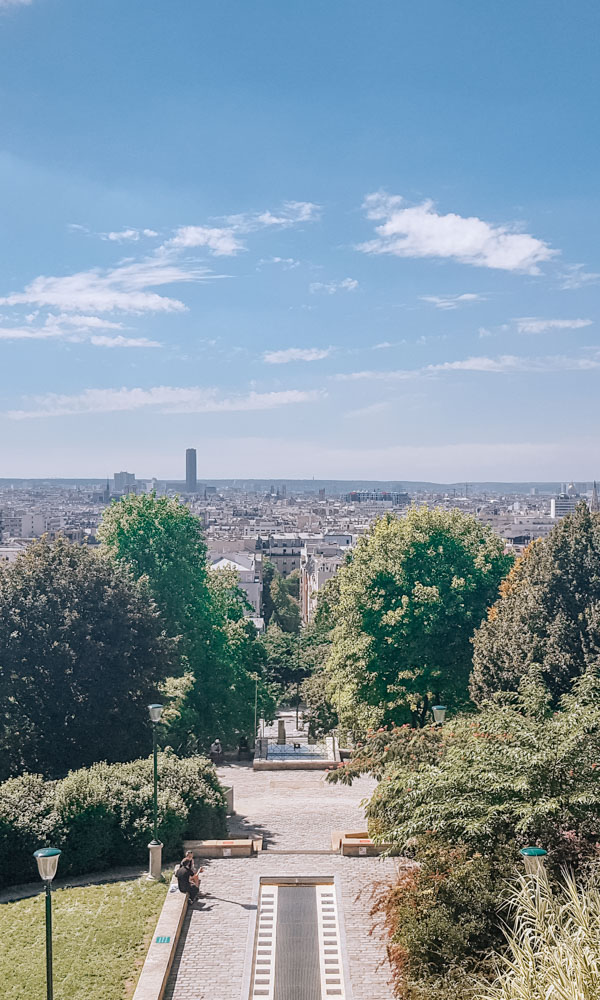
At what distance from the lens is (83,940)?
13.3m

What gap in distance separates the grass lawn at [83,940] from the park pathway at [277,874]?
699 mm

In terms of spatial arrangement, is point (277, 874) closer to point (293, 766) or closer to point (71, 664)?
point (71, 664)

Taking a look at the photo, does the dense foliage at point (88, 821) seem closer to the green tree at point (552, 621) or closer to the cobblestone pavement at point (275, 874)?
the cobblestone pavement at point (275, 874)

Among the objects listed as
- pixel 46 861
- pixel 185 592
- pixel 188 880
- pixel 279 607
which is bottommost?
pixel 279 607

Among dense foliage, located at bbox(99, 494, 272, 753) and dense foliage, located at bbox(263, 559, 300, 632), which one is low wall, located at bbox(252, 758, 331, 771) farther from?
dense foliage, located at bbox(263, 559, 300, 632)

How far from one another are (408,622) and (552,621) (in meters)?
5.15

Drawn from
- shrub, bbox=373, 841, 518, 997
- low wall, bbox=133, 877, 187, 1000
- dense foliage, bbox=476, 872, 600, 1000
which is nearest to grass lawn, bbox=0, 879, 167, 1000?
low wall, bbox=133, 877, 187, 1000

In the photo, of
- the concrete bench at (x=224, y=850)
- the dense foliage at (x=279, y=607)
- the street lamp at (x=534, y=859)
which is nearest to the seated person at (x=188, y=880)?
the concrete bench at (x=224, y=850)

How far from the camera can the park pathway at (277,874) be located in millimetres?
12469

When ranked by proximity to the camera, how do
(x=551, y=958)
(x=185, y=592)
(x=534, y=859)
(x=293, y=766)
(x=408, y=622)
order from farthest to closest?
(x=185, y=592) < (x=293, y=766) < (x=408, y=622) < (x=534, y=859) < (x=551, y=958)

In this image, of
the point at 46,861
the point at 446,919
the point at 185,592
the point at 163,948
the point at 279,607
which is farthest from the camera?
the point at 279,607

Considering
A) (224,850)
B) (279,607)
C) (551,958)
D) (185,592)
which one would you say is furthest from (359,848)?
(279,607)

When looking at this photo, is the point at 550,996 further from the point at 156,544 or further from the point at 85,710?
the point at 156,544

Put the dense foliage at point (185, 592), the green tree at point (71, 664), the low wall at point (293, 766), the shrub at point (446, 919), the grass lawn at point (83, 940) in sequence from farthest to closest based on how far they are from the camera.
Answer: the dense foliage at point (185, 592) < the low wall at point (293, 766) < the green tree at point (71, 664) < the grass lawn at point (83, 940) < the shrub at point (446, 919)
